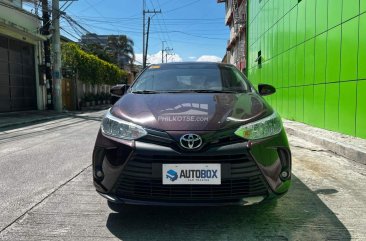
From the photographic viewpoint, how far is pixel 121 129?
3162mm

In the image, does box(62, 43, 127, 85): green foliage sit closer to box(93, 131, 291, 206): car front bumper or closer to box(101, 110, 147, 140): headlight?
box(101, 110, 147, 140): headlight

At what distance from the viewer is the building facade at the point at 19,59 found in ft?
58.5

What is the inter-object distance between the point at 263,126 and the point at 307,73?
9174mm

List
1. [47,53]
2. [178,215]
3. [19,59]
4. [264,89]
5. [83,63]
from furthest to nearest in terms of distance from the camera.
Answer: [83,63] → [47,53] → [19,59] → [264,89] → [178,215]

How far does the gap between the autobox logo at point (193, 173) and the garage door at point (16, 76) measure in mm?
16906

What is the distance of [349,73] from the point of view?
831 cm

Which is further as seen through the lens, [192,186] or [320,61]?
[320,61]

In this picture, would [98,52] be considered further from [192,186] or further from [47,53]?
[192,186]

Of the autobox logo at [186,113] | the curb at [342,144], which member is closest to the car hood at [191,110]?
the autobox logo at [186,113]

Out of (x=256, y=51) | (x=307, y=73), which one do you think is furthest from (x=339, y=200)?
(x=256, y=51)

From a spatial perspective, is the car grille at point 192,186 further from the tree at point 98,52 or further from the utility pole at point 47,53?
the tree at point 98,52

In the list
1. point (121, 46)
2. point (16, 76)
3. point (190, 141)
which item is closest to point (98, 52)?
point (121, 46)

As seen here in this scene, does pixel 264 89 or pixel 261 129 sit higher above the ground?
pixel 264 89

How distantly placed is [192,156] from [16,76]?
18555mm
